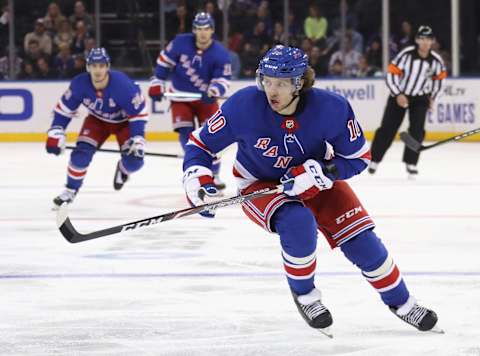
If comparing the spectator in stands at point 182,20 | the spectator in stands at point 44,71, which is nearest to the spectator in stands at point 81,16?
the spectator in stands at point 44,71

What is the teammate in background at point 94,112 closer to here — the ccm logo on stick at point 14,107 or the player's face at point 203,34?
the player's face at point 203,34

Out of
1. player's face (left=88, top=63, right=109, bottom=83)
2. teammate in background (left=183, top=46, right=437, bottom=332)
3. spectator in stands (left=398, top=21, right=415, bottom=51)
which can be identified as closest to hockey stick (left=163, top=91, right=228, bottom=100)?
player's face (left=88, top=63, right=109, bottom=83)

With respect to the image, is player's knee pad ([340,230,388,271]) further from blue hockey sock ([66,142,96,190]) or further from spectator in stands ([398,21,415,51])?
spectator in stands ([398,21,415,51])

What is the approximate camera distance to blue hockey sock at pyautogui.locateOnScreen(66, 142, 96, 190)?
22.4ft

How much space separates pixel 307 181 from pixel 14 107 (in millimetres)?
8463

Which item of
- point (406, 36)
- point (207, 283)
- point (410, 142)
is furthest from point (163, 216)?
point (406, 36)

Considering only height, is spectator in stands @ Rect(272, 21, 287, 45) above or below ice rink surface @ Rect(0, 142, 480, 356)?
above

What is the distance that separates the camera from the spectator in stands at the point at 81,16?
39.9 feet

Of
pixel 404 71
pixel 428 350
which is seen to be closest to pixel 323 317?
pixel 428 350

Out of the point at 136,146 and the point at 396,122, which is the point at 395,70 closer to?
the point at 396,122

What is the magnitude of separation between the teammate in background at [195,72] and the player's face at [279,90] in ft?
14.4

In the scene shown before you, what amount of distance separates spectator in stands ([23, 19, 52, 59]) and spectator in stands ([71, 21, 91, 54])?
25 centimetres

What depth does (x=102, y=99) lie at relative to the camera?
689 cm

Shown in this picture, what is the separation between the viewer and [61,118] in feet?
22.7
